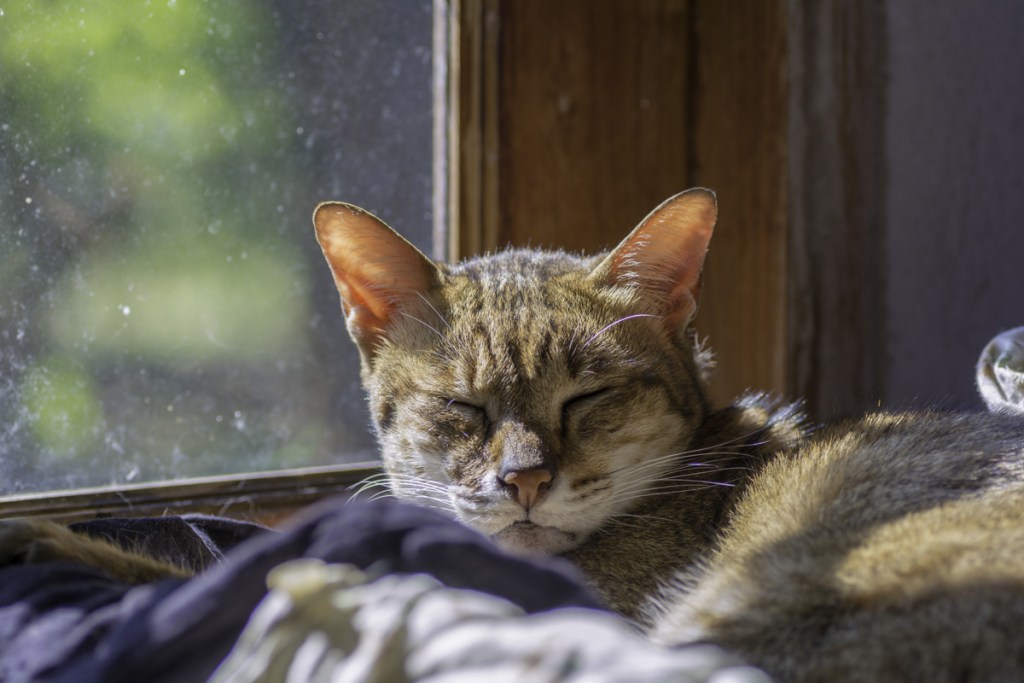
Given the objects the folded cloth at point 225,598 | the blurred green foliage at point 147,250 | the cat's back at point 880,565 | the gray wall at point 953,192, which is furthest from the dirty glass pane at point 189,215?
the gray wall at point 953,192

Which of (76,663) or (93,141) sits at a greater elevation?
(93,141)

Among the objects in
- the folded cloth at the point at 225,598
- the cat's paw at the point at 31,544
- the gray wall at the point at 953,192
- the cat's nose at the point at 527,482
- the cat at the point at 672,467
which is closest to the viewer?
the folded cloth at the point at 225,598

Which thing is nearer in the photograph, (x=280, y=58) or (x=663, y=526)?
(x=663, y=526)

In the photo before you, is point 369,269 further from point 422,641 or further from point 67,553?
point 422,641

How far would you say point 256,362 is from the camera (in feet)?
7.57

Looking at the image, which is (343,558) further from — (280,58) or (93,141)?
(280,58)

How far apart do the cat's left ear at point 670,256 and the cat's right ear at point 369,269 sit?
35cm

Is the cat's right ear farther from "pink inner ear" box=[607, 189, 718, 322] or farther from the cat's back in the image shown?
the cat's back

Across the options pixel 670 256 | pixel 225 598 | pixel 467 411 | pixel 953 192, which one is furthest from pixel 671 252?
pixel 953 192

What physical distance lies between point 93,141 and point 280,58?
0.48m

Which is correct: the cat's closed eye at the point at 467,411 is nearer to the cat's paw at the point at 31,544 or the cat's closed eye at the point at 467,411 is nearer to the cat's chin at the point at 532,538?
the cat's chin at the point at 532,538

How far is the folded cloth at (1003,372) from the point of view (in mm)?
1846

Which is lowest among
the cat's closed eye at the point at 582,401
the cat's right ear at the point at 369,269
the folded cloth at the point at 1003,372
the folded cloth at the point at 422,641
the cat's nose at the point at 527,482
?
the cat's nose at the point at 527,482

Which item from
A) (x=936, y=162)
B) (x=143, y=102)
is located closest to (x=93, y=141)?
(x=143, y=102)
